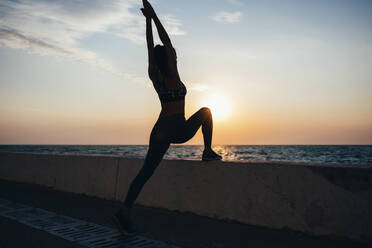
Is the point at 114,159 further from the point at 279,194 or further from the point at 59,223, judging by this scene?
the point at 279,194

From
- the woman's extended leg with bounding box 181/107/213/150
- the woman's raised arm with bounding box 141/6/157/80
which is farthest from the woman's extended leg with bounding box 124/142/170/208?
the woman's raised arm with bounding box 141/6/157/80

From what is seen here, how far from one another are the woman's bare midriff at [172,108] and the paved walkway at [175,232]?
1409 millimetres

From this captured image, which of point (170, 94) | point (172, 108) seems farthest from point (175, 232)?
point (170, 94)

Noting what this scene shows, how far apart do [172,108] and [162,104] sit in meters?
0.14

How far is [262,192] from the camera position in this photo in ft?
13.1

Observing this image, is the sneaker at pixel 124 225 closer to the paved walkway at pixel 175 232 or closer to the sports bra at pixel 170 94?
the paved walkway at pixel 175 232

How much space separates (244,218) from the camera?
4.13 metres

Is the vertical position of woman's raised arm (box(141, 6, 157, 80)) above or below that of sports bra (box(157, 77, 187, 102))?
above

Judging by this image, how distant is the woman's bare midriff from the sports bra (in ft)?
0.15

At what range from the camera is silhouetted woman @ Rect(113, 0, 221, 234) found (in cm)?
356

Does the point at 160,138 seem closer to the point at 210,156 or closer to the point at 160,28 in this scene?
the point at 210,156

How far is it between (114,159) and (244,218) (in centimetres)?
285

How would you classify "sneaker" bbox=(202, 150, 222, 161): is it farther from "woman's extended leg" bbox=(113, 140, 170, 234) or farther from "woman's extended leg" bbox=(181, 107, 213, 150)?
"woman's extended leg" bbox=(113, 140, 170, 234)

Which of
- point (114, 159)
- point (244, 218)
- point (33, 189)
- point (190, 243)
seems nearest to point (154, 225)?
point (190, 243)
